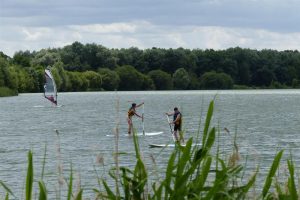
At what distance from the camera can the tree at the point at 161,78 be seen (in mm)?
190875

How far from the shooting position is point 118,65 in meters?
191

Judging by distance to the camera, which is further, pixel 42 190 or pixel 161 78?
pixel 161 78

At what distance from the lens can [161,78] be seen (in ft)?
634

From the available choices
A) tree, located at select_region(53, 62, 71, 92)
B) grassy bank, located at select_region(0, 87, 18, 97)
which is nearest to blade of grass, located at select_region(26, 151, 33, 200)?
grassy bank, located at select_region(0, 87, 18, 97)

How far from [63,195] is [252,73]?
600 feet

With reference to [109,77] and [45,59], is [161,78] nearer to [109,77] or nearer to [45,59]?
[109,77]

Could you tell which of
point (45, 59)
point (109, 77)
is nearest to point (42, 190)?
point (45, 59)

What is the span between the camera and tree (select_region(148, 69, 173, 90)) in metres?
191

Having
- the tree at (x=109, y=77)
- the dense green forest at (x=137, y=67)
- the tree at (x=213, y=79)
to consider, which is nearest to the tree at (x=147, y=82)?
the dense green forest at (x=137, y=67)

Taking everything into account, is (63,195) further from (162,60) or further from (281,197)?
(162,60)

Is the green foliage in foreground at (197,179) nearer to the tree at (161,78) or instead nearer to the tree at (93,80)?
the tree at (93,80)

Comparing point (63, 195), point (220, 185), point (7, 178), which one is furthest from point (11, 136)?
point (220, 185)

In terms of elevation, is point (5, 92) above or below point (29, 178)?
below

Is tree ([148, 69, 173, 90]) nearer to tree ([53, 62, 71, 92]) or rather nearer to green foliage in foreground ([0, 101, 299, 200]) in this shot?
tree ([53, 62, 71, 92])
